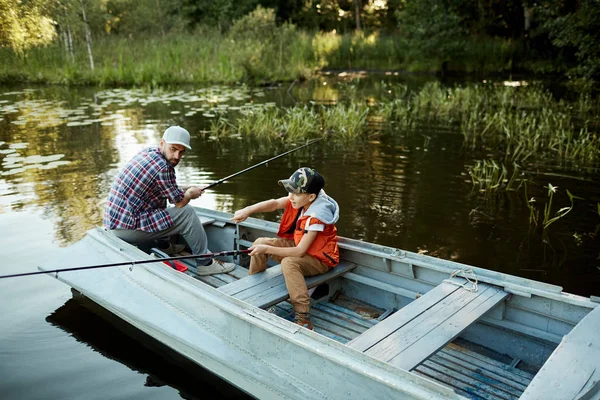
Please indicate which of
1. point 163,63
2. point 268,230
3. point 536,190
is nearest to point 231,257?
point 268,230

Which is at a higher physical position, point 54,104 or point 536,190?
point 54,104

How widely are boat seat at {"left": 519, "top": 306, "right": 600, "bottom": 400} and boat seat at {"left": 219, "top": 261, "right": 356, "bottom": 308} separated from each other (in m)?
1.84

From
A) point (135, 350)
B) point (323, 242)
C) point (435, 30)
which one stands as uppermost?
point (435, 30)

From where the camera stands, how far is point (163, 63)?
20734 mm

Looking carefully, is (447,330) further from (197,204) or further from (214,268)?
(197,204)

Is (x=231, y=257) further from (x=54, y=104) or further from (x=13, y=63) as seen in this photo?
(x=13, y=63)

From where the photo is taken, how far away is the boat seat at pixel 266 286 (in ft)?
13.0

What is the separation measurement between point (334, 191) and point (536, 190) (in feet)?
9.92

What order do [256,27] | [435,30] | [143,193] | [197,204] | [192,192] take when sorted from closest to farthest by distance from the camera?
[143,193] < [192,192] < [197,204] < [435,30] < [256,27]

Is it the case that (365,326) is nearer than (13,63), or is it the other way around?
(365,326)

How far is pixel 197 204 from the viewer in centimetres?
785

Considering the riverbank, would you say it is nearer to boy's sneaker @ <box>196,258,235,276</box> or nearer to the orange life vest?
boy's sneaker @ <box>196,258,235,276</box>

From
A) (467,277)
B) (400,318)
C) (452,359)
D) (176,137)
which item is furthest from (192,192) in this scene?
(452,359)

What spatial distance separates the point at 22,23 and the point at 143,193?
42.4ft
